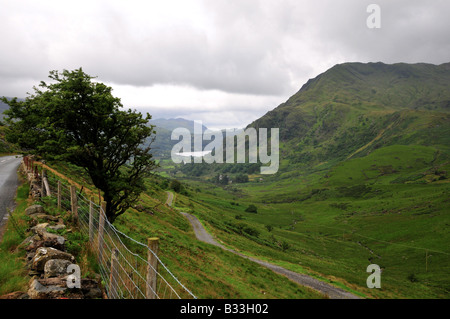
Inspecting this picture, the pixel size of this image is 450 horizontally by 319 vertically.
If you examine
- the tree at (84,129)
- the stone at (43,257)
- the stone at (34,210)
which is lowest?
the stone at (43,257)

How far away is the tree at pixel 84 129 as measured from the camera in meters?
18.5

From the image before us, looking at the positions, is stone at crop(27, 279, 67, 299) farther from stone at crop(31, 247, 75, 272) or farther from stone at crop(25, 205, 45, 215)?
stone at crop(25, 205, 45, 215)

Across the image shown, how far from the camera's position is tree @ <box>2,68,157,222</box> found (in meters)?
18.5

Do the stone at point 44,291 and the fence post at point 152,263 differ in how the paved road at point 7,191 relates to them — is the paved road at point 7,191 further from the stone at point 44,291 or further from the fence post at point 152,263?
the fence post at point 152,263

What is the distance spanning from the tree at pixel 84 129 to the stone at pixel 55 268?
33.8 ft

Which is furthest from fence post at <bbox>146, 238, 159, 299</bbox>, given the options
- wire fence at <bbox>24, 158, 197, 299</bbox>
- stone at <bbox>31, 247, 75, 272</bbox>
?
stone at <bbox>31, 247, 75, 272</bbox>

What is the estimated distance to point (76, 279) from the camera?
8969 mm

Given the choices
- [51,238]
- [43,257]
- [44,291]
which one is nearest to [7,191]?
[51,238]

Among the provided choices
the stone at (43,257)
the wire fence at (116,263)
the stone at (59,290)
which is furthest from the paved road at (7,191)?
the stone at (59,290)

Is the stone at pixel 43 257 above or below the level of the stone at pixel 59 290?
above

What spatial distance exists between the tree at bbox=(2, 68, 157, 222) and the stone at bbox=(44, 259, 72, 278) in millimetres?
10294

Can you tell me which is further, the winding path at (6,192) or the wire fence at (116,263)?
the winding path at (6,192)
